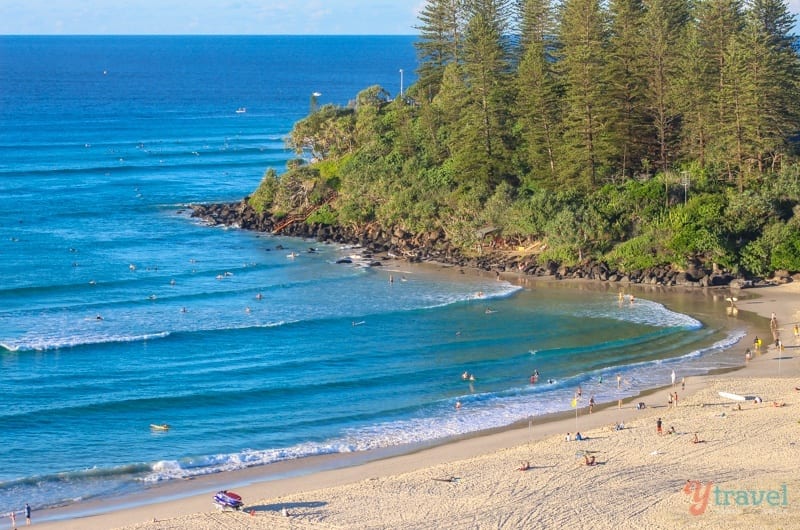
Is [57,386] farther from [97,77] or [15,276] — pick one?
[97,77]

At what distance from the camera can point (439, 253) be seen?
56.3 m

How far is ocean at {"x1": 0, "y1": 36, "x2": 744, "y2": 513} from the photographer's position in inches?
1276

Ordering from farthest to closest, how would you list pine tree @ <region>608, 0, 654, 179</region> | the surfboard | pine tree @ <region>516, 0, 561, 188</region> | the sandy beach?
pine tree @ <region>516, 0, 561, 188</region> → pine tree @ <region>608, 0, 654, 179</region> → the surfboard → the sandy beach

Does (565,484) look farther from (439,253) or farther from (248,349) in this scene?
(439,253)

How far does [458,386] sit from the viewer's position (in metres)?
37.8

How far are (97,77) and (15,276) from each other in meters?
150

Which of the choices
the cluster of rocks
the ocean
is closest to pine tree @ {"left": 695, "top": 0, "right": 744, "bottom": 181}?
the cluster of rocks

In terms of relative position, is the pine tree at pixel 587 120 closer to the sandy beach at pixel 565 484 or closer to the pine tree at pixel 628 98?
the pine tree at pixel 628 98

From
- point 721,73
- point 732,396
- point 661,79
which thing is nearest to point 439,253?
point 661,79
